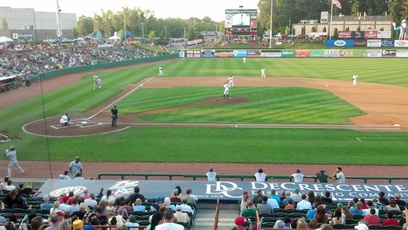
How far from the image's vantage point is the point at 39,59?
51344mm

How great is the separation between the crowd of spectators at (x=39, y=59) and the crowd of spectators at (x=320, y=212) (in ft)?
101

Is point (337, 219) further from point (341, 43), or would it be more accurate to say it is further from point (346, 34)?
point (346, 34)

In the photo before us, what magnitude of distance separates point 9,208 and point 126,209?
3.49 m

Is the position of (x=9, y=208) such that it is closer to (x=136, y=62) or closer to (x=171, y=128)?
(x=171, y=128)

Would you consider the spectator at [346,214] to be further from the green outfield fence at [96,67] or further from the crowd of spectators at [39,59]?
the green outfield fence at [96,67]

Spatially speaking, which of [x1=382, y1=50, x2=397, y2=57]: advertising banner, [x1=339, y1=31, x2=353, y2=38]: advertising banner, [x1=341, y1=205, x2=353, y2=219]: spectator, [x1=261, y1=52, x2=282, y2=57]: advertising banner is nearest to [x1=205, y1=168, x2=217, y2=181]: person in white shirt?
[x1=341, y1=205, x2=353, y2=219]: spectator

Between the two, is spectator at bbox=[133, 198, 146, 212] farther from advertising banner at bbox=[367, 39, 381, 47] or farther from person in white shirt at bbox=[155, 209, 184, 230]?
advertising banner at bbox=[367, 39, 381, 47]

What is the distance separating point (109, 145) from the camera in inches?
894

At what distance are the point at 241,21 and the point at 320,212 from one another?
88.8 metres

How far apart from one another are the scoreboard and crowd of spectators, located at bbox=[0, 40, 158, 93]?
80.4ft

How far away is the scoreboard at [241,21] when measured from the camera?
9406 cm

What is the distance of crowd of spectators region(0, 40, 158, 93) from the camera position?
4455 cm

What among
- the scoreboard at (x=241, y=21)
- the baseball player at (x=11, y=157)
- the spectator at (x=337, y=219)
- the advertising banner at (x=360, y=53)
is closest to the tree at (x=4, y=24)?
the scoreboard at (x=241, y=21)

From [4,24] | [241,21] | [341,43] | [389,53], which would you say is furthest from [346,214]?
[341,43]
